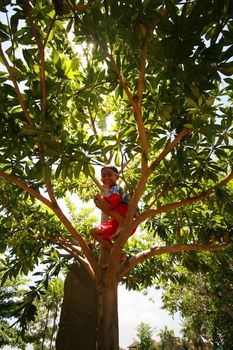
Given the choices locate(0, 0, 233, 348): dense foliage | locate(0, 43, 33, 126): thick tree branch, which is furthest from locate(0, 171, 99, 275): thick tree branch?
locate(0, 43, 33, 126): thick tree branch

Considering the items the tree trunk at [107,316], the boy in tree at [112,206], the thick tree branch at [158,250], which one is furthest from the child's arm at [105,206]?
the tree trunk at [107,316]

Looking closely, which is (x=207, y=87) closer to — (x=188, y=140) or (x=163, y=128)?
(x=188, y=140)

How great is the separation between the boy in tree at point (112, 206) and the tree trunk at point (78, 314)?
2.08 feet

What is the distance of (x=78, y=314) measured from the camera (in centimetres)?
367

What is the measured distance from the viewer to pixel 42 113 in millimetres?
2600

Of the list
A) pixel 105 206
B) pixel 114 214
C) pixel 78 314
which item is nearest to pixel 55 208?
pixel 105 206

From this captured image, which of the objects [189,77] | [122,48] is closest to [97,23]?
[122,48]

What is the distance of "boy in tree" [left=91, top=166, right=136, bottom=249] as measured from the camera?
3490 mm

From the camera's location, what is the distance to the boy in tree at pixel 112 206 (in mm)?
3490

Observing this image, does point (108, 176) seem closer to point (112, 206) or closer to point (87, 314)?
point (112, 206)

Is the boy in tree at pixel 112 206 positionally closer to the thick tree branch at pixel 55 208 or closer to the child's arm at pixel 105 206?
the child's arm at pixel 105 206

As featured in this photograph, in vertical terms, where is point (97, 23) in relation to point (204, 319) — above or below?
below

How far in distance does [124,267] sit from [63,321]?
1033 millimetres

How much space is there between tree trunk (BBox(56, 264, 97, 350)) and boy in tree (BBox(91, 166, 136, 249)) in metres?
0.63
